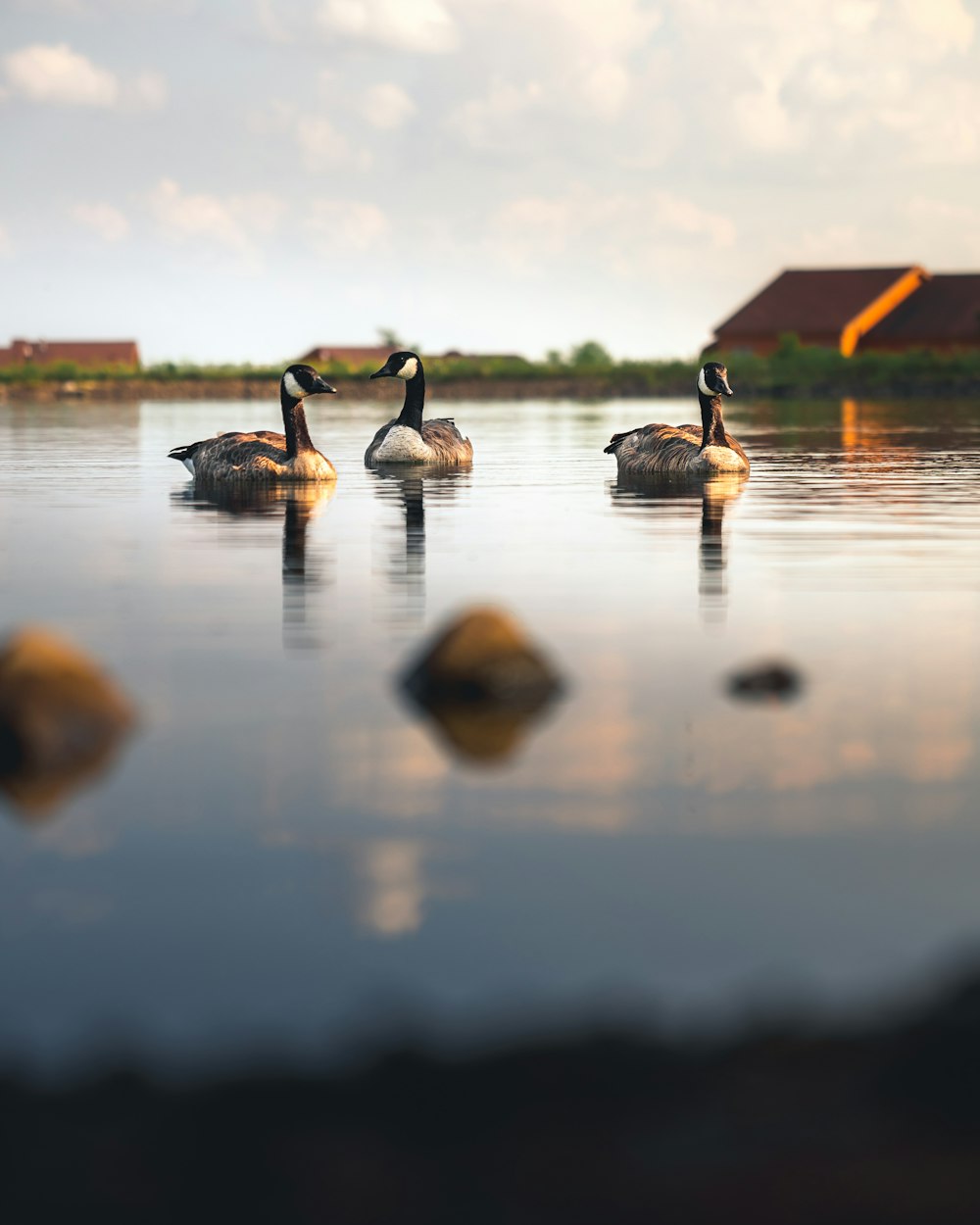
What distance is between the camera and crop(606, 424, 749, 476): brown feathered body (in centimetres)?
2608

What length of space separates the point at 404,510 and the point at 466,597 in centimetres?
813

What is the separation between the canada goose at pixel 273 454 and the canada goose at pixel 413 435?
3.95 meters

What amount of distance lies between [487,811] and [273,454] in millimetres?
17822

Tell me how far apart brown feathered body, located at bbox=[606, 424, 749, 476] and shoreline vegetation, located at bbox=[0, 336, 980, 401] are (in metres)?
54.3

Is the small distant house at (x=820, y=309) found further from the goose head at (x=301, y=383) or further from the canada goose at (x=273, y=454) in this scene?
the canada goose at (x=273, y=454)

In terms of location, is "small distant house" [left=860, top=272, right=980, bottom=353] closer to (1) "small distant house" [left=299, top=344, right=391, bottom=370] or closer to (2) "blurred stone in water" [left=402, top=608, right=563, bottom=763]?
(1) "small distant house" [left=299, top=344, right=391, bottom=370]

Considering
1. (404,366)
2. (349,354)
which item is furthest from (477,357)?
(404,366)

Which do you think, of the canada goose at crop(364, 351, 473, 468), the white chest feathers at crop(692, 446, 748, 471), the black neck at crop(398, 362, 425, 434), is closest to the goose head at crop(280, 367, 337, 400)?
the canada goose at crop(364, 351, 473, 468)

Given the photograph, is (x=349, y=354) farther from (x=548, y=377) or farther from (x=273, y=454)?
(x=273, y=454)

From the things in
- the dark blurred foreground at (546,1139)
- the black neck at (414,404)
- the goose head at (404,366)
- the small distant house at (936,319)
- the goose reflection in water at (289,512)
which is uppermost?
the small distant house at (936,319)

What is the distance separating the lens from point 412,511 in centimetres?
2167

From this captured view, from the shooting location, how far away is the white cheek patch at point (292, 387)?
25180 millimetres

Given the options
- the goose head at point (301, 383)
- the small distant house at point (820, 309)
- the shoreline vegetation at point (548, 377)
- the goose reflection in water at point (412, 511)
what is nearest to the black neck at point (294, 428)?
the goose head at point (301, 383)

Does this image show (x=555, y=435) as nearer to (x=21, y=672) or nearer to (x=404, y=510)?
(x=404, y=510)
